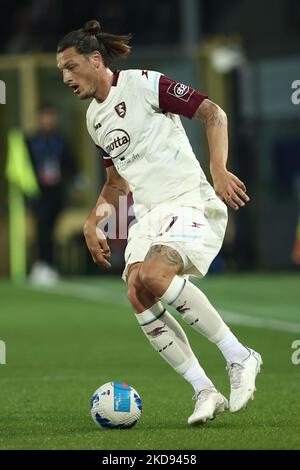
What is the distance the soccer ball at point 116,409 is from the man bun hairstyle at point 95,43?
1.77 metres

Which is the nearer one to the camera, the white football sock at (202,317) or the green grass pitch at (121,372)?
the green grass pitch at (121,372)

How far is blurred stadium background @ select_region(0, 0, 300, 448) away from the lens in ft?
62.0

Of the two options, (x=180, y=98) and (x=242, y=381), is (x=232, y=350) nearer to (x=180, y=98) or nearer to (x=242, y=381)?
(x=242, y=381)

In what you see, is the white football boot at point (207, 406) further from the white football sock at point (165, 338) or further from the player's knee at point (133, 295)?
the player's knee at point (133, 295)

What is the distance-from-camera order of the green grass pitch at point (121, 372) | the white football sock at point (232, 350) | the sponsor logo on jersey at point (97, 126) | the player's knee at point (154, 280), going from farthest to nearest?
the sponsor logo on jersey at point (97, 126), the white football sock at point (232, 350), the player's knee at point (154, 280), the green grass pitch at point (121, 372)

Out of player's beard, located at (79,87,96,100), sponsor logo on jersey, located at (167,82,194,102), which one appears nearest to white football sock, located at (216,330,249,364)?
sponsor logo on jersey, located at (167,82,194,102)

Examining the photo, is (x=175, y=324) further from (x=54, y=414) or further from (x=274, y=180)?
(x=274, y=180)

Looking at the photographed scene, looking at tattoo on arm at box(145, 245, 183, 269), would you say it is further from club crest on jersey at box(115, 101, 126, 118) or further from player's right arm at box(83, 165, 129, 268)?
club crest on jersey at box(115, 101, 126, 118)

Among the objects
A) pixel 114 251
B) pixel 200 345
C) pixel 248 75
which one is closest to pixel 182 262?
pixel 200 345

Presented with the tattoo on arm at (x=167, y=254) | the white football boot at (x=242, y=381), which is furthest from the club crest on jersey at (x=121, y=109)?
the white football boot at (x=242, y=381)

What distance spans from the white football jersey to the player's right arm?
255mm

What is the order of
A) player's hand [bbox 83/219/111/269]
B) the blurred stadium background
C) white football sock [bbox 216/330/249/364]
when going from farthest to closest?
1. the blurred stadium background
2. player's hand [bbox 83/219/111/269]
3. white football sock [bbox 216/330/249/364]

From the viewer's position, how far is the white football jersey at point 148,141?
7711 millimetres

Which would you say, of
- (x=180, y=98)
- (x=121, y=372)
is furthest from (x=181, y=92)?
(x=121, y=372)
